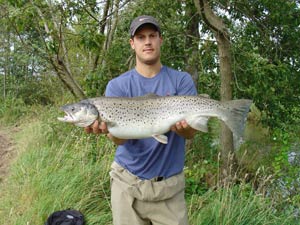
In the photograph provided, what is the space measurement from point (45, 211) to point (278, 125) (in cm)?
422

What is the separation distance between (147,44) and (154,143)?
30.0 inches

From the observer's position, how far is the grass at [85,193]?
4168 millimetres

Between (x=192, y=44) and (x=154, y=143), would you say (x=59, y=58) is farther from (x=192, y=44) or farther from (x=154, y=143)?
(x=154, y=143)

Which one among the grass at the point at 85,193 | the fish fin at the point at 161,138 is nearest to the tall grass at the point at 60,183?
the grass at the point at 85,193

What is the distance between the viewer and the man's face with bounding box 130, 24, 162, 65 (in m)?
2.86

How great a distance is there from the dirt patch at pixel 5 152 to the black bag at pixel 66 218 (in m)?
2.26

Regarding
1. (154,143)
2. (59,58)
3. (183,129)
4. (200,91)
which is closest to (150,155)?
(154,143)

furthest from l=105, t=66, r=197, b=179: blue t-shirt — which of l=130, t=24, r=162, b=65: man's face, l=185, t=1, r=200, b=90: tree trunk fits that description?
l=185, t=1, r=200, b=90: tree trunk

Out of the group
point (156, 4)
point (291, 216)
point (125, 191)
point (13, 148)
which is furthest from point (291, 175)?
point (13, 148)

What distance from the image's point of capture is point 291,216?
4246 millimetres

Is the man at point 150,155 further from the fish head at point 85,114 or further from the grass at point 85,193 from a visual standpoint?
the grass at point 85,193

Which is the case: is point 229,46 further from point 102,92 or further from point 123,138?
point 123,138

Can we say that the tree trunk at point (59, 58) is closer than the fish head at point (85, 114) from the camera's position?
No

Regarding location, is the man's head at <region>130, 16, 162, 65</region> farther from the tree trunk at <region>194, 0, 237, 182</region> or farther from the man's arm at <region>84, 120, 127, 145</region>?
the tree trunk at <region>194, 0, 237, 182</region>
